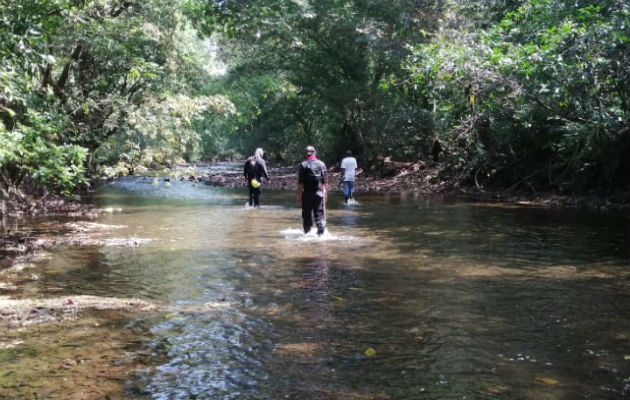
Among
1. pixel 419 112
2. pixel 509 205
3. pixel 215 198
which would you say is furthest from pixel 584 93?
pixel 215 198

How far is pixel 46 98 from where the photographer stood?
15773 mm

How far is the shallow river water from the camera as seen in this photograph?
466 cm

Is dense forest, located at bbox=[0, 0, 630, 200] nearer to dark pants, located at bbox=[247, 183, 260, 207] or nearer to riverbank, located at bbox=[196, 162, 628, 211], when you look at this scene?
riverbank, located at bbox=[196, 162, 628, 211]

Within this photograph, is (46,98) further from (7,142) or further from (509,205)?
(509,205)

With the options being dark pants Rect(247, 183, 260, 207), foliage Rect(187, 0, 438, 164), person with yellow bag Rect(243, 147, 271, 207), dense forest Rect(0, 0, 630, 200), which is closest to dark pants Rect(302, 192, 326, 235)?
dense forest Rect(0, 0, 630, 200)

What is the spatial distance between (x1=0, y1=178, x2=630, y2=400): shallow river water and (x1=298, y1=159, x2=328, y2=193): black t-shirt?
3.81 feet

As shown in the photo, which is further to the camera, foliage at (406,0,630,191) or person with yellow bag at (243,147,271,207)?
person with yellow bag at (243,147,271,207)

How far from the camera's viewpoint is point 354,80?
33.0 meters

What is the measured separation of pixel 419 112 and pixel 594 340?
24.5m

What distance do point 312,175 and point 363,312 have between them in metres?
6.17

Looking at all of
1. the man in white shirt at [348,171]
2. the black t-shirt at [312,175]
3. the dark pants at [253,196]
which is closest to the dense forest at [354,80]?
the dark pants at [253,196]

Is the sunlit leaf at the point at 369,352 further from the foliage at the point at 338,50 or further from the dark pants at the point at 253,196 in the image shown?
the foliage at the point at 338,50

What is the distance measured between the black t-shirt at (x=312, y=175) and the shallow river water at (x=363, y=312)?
3.81ft

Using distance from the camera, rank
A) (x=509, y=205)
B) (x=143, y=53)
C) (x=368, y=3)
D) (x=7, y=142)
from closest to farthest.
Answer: (x=7, y=142) < (x=509, y=205) < (x=143, y=53) < (x=368, y=3)
